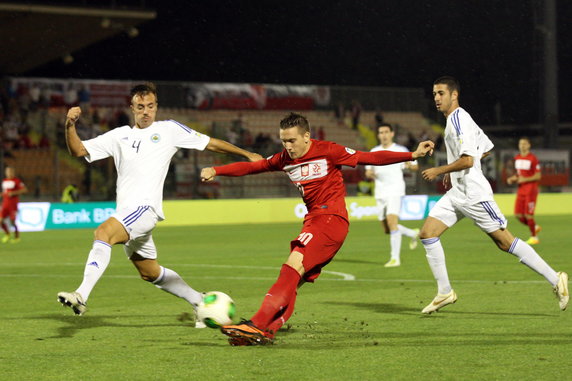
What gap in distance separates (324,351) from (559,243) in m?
13.3

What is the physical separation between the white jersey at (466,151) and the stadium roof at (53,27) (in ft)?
73.5

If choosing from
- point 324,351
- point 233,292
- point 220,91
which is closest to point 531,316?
point 324,351

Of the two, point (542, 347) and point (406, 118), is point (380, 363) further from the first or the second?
point (406, 118)

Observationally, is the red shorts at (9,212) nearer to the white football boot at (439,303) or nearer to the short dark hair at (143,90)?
the short dark hair at (143,90)

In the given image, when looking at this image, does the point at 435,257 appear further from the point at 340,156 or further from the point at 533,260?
the point at 340,156

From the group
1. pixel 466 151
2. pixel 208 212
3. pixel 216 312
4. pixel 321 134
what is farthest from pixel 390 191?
pixel 321 134

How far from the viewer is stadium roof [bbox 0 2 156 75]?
1190 inches

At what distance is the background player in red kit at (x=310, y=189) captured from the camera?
702cm

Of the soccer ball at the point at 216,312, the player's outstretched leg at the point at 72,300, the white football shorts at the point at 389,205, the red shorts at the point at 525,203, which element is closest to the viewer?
the player's outstretched leg at the point at 72,300

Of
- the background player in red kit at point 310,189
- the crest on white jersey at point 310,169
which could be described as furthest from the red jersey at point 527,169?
the crest on white jersey at point 310,169

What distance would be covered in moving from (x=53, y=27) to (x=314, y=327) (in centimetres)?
2600

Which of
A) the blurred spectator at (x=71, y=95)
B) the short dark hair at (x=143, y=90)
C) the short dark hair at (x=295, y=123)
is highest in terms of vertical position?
the blurred spectator at (x=71, y=95)

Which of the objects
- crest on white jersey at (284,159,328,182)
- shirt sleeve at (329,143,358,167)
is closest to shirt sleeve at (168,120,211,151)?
crest on white jersey at (284,159,328,182)

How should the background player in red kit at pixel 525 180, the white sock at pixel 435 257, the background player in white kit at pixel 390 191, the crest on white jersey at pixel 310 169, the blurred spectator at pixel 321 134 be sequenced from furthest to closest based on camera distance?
the blurred spectator at pixel 321 134 < the background player in red kit at pixel 525 180 < the background player in white kit at pixel 390 191 < the white sock at pixel 435 257 < the crest on white jersey at pixel 310 169
